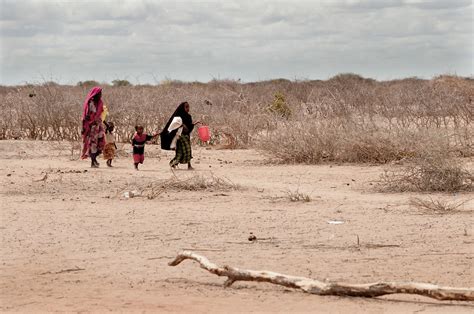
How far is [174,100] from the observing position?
28.2 meters

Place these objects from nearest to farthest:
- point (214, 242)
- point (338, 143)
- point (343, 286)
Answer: point (343, 286)
point (214, 242)
point (338, 143)

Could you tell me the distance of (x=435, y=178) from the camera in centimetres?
1502

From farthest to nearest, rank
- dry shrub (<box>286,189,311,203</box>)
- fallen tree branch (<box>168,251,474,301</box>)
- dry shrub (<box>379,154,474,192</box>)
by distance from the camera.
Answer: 1. dry shrub (<box>379,154,474,192</box>)
2. dry shrub (<box>286,189,311,203</box>)
3. fallen tree branch (<box>168,251,474,301</box>)

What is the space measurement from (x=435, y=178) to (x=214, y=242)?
16.5 ft

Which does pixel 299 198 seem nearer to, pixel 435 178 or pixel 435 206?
pixel 435 206

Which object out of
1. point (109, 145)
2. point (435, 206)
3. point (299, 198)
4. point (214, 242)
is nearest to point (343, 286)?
point (214, 242)

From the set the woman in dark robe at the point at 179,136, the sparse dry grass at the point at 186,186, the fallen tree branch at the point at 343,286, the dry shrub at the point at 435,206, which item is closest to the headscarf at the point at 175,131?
the woman in dark robe at the point at 179,136

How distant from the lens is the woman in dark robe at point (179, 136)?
19.2m

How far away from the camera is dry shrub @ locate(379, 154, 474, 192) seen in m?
15.0

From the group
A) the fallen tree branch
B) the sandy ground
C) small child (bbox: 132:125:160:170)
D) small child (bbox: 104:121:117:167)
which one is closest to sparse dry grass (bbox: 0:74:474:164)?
the sandy ground

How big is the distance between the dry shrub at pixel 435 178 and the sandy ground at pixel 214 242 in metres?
0.34

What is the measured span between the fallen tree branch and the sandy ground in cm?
9

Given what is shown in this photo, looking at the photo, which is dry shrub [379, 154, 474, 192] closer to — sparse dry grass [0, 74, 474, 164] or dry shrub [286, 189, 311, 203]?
sparse dry grass [0, 74, 474, 164]

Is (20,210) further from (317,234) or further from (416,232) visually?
(416,232)
